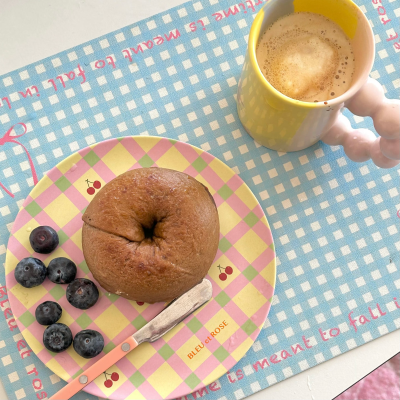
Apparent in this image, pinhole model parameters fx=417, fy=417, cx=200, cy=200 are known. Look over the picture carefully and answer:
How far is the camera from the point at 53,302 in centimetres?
108

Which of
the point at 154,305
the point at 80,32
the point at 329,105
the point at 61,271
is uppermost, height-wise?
the point at 80,32

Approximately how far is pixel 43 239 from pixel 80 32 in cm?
60

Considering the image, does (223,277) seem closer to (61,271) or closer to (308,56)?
(61,271)

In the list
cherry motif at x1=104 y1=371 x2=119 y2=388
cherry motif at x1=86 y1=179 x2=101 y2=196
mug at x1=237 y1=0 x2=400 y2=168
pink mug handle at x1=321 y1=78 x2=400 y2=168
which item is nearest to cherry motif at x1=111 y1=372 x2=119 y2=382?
cherry motif at x1=104 y1=371 x2=119 y2=388

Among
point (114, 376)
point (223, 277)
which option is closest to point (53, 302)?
point (114, 376)

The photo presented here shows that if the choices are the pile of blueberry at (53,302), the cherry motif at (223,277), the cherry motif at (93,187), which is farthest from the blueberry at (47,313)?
the cherry motif at (223,277)

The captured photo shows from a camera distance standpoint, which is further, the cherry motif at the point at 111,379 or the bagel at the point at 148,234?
the cherry motif at the point at 111,379

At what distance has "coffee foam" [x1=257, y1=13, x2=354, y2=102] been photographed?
972mm

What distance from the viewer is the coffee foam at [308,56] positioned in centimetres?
97

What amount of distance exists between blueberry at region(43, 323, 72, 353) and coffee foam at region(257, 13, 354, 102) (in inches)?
31.4

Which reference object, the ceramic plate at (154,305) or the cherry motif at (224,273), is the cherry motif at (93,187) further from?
the cherry motif at (224,273)

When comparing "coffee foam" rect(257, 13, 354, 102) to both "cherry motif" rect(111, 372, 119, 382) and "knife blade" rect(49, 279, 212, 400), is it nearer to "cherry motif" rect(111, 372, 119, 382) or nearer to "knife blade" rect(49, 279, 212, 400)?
"knife blade" rect(49, 279, 212, 400)

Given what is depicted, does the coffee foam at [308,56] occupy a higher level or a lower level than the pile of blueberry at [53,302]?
higher

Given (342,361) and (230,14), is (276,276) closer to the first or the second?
(342,361)
